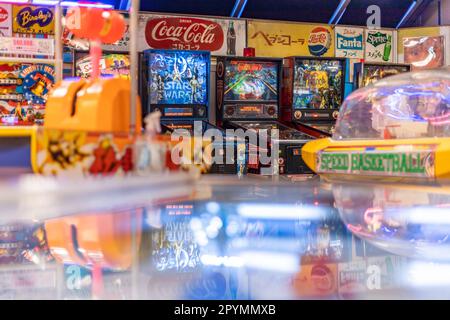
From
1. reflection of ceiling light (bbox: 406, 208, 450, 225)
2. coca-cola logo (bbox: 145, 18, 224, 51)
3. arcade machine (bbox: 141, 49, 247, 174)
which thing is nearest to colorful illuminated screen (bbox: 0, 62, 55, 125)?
arcade machine (bbox: 141, 49, 247, 174)

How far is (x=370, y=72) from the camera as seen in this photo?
8.73 metres

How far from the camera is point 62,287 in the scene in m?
1.39

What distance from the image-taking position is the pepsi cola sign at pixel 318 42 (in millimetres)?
9258

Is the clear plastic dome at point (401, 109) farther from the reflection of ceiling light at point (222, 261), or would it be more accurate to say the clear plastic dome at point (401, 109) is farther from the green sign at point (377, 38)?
the green sign at point (377, 38)

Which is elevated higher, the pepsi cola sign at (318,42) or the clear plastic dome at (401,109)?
the pepsi cola sign at (318,42)

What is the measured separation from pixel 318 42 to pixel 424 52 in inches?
62.6

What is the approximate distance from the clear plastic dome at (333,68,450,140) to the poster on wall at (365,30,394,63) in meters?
3.88

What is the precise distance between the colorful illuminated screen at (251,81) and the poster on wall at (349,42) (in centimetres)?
152

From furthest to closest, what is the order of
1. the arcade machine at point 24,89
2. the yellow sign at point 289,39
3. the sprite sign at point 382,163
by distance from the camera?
1. the yellow sign at point 289,39
2. the arcade machine at point 24,89
3. the sprite sign at point 382,163

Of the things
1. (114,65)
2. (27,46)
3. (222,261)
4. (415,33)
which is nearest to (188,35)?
(114,65)

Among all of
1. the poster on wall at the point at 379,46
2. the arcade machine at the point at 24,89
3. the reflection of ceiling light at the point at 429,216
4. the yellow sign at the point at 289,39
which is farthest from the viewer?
the poster on wall at the point at 379,46

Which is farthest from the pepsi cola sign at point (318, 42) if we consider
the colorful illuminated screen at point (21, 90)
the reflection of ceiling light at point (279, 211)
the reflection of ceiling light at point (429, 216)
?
the reflection of ceiling light at point (429, 216)
